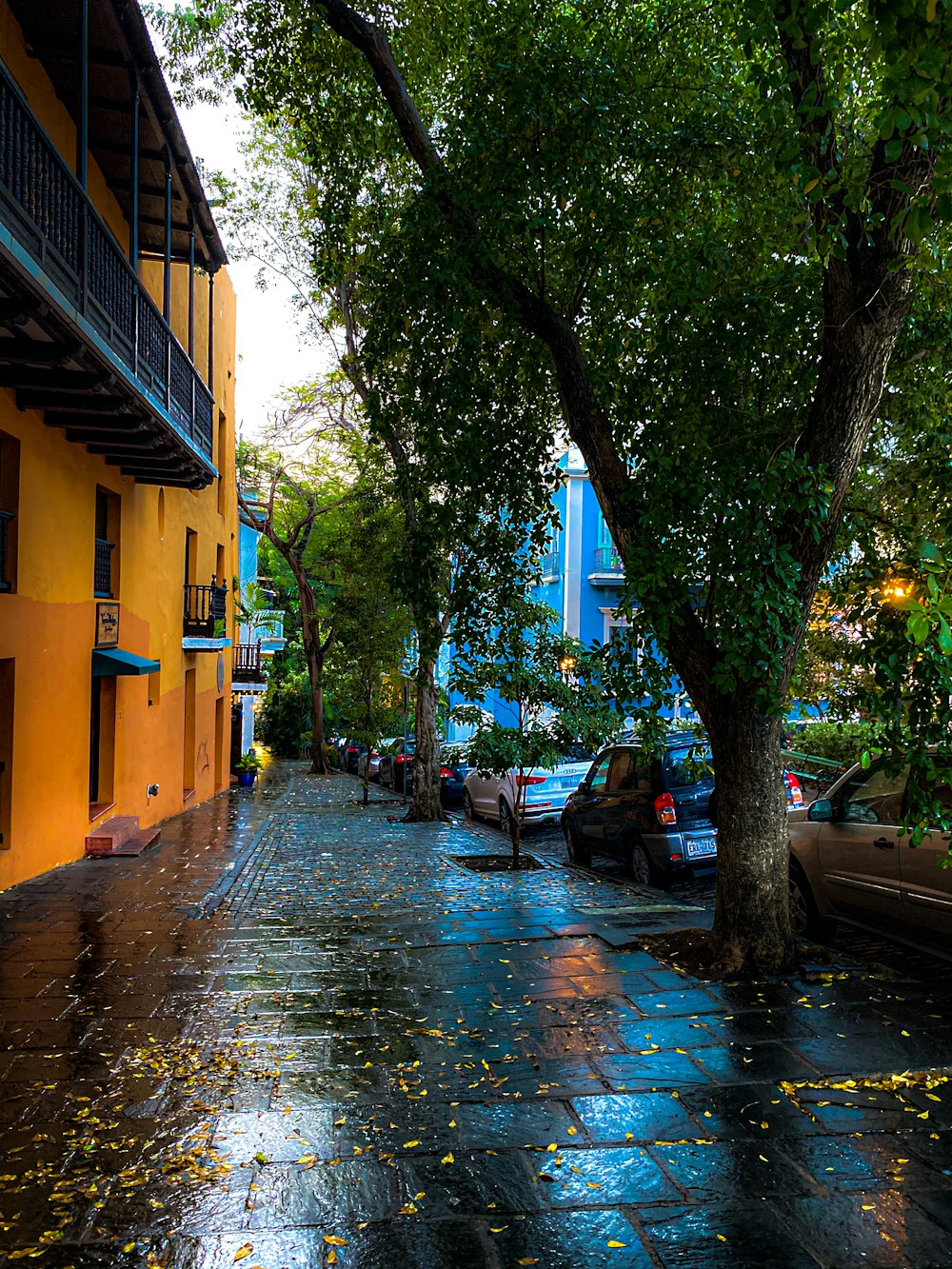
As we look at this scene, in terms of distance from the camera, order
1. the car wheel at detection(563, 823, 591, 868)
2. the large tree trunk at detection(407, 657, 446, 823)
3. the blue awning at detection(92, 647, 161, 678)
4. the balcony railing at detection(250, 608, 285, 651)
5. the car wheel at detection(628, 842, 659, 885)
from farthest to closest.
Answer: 1. the balcony railing at detection(250, 608, 285, 651)
2. the large tree trunk at detection(407, 657, 446, 823)
3. the car wheel at detection(563, 823, 591, 868)
4. the blue awning at detection(92, 647, 161, 678)
5. the car wheel at detection(628, 842, 659, 885)

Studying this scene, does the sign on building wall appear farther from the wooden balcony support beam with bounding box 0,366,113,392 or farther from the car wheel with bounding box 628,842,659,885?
the car wheel with bounding box 628,842,659,885

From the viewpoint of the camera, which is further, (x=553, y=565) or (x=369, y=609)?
(x=553, y=565)

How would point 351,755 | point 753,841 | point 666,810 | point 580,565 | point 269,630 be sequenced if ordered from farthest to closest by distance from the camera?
point 269,630 → point 351,755 → point 580,565 → point 666,810 → point 753,841

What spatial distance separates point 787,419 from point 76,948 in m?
6.62

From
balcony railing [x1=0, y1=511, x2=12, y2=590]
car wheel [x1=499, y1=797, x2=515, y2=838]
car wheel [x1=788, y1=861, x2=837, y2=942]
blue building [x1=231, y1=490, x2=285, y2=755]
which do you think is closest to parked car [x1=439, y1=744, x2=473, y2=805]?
car wheel [x1=499, y1=797, x2=515, y2=838]

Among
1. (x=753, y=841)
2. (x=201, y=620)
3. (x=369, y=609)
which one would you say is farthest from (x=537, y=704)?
(x=369, y=609)

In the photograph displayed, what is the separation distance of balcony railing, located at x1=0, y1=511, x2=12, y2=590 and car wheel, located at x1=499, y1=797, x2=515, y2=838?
9.01 m

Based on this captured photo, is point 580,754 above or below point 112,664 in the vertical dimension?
below

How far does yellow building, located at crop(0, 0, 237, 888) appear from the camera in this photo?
834 cm

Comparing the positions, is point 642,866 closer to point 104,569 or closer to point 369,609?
point 104,569

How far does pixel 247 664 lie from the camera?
3072cm

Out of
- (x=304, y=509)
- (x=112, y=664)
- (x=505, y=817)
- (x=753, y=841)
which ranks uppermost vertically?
(x=304, y=509)

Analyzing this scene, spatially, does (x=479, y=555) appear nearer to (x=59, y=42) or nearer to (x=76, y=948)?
(x=76, y=948)

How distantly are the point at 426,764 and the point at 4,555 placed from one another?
34.6 feet
